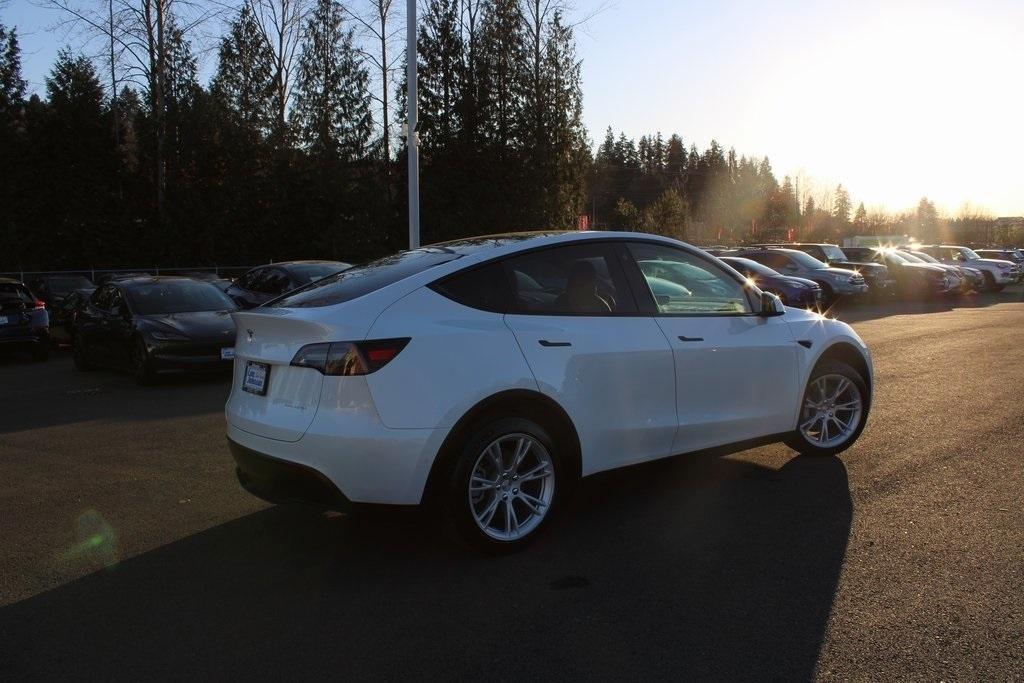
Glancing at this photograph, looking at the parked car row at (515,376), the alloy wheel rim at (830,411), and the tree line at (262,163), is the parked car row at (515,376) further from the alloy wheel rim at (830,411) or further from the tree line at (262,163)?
the tree line at (262,163)

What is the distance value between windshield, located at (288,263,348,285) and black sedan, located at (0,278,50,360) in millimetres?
4177

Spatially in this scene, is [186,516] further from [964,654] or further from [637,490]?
[964,654]

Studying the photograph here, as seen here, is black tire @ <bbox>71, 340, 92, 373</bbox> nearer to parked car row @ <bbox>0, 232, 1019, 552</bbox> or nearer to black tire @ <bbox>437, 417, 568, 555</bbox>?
parked car row @ <bbox>0, 232, 1019, 552</bbox>

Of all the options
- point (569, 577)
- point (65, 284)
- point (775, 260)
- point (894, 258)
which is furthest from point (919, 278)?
point (569, 577)

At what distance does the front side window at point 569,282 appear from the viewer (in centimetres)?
474

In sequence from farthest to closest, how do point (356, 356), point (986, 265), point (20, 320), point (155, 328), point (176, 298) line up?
point (986, 265) → point (20, 320) → point (176, 298) → point (155, 328) → point (356, 356)

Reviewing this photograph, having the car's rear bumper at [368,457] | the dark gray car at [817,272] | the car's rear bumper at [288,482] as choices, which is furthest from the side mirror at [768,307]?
the dark gray car at [817,272]

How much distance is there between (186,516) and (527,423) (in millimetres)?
2334

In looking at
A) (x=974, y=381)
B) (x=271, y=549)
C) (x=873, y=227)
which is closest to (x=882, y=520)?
(x=271, y=549)

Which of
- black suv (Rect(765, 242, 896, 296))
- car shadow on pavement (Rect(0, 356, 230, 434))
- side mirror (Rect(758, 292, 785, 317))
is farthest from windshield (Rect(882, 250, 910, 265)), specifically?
side mirror (Rect(758, 292, 785, 317))

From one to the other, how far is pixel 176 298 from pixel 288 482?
8.81 metres

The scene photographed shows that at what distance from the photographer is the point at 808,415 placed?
6.18 m

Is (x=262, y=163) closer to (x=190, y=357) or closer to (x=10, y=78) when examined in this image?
(x=10, y=78)

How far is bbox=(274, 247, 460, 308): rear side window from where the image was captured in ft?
15.0
